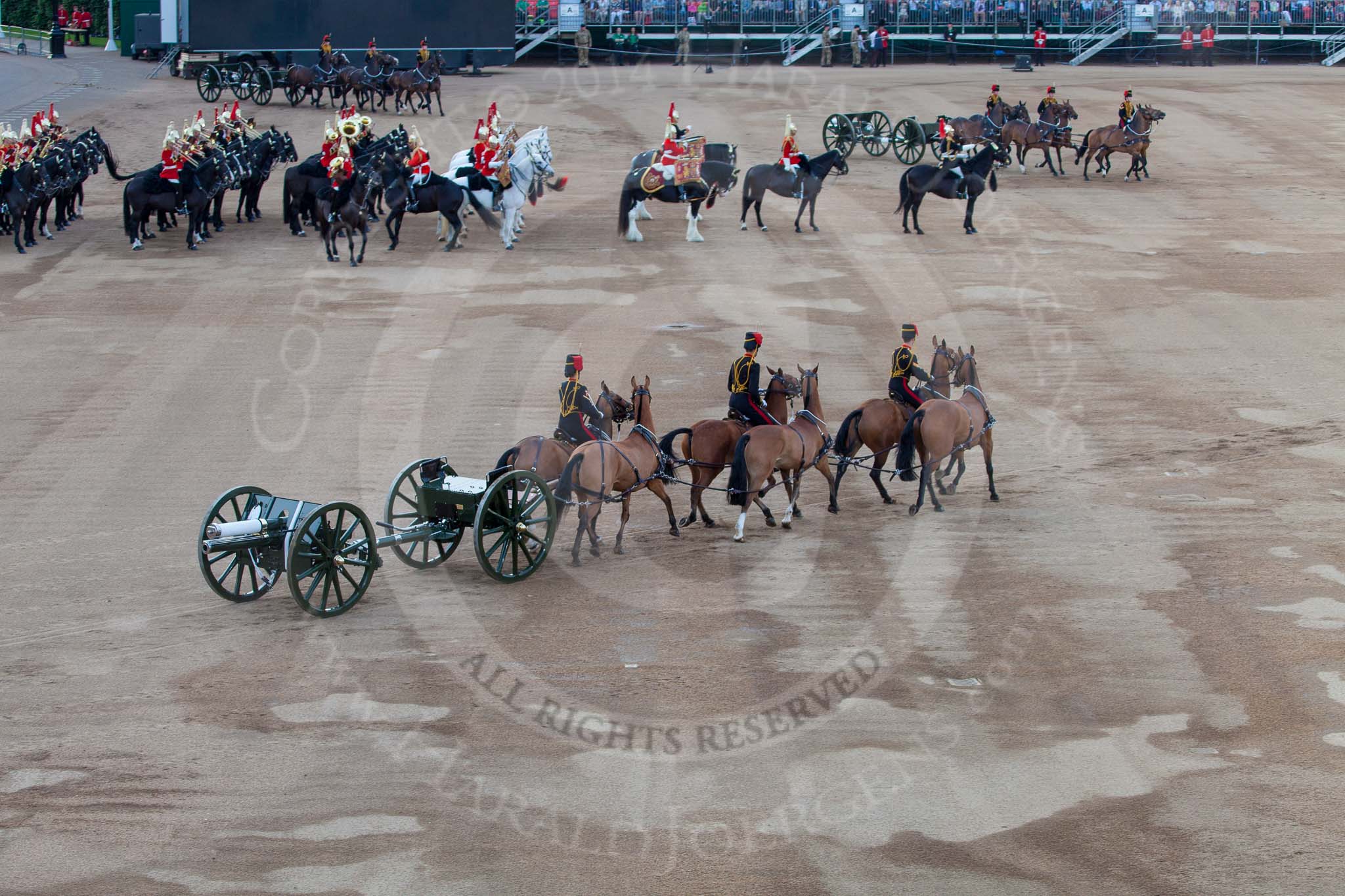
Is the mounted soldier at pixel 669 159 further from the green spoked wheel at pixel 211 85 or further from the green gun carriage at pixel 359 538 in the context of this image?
the green spoked wheel at pixel 211 85

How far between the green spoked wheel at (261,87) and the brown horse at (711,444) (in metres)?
30.7

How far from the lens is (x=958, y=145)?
33.0 meters

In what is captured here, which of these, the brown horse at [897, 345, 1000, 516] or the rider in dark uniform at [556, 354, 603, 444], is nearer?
the rider in dark uniform at [556, 354, 603, 444]

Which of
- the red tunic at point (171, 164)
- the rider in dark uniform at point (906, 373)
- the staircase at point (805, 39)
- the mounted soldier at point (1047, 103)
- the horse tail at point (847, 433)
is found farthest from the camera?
the staircase at point (805, 39)

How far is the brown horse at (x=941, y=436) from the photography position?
1348 centimetres

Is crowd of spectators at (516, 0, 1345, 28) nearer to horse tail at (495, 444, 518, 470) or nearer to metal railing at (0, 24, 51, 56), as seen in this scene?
metal railing at (0, 24, 51, 56)

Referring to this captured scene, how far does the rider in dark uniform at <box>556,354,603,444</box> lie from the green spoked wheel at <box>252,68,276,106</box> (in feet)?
101

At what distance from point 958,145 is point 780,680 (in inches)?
1000

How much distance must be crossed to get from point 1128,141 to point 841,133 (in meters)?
6.72

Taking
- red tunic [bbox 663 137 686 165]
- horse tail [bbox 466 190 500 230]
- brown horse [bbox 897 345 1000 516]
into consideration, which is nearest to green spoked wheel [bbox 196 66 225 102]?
horse tail [bbox 466 190 500 230]

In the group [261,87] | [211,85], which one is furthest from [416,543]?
[261,87]

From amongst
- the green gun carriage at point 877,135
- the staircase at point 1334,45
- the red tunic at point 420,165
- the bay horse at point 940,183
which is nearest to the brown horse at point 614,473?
the red tunic at point 420,165

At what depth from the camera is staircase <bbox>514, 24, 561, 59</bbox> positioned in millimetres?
48938

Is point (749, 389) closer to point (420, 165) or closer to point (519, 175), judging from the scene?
point (420, 165)
